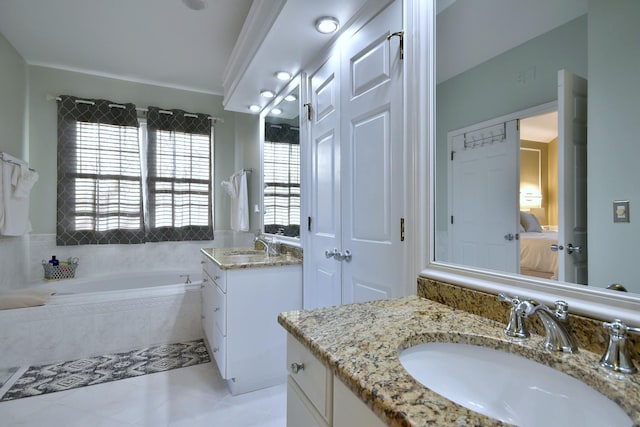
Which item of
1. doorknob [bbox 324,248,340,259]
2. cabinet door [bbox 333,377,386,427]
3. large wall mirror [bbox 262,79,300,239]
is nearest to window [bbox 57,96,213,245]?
large wall mirror [bbox 262,79,300,239]

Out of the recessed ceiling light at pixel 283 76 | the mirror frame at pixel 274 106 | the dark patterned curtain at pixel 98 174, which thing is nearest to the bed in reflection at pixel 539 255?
the mirror frame at pixel 274 106

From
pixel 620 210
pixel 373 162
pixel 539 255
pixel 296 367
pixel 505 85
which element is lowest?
pixel 296 367

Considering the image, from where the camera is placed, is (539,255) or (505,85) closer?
(539,255)

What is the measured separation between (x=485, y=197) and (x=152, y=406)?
223 centimetres

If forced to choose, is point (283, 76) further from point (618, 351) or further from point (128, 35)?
point (618, 351)

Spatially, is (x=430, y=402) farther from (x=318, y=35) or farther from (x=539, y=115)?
(x=318, y=35)

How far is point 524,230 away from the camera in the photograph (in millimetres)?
929

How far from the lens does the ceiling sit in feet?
7.72

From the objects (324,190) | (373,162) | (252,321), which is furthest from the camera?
(252,321)

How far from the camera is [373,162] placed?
60.5 inches

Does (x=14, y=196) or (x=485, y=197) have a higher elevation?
(x=14, y=196)

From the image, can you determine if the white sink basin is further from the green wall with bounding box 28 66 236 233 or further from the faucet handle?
the green wall with bounding box 28 66 236 233

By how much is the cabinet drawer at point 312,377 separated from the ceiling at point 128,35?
94.7 inches

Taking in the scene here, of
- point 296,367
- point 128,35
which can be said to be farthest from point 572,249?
point 128,35
